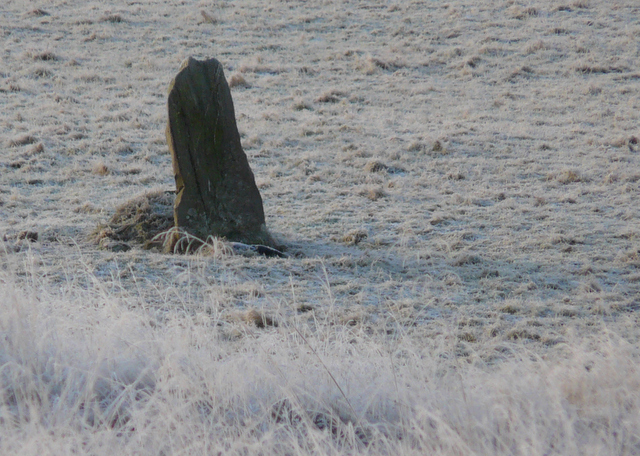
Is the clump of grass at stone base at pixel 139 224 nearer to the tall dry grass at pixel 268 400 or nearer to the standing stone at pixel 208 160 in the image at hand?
the standing stone at pixel 208 160

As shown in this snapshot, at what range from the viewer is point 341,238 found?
725 cm

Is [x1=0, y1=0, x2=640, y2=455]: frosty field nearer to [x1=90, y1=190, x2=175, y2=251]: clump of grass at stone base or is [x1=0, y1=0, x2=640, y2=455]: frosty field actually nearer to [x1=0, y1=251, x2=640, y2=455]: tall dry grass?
[x1=0, y1=251, x2=640, y2=455]: tall dry grass

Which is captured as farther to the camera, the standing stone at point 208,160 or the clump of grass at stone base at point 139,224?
the clump of grass at stone base at point 139,224

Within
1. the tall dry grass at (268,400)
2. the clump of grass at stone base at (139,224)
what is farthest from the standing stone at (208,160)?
the tall dry grass at (268,400)

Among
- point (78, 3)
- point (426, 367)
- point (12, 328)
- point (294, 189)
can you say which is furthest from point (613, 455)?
point (78, 3)

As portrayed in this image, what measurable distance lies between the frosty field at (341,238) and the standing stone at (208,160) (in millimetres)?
536

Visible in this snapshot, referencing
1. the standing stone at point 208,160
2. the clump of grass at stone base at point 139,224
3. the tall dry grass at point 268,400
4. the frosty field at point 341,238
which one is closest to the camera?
the tall dry grass at point 268,400

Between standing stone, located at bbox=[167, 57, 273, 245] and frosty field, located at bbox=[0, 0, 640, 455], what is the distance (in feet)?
1.76

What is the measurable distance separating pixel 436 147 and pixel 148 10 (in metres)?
14.2

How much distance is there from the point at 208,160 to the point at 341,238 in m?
1.86

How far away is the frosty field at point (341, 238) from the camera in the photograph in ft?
7.84

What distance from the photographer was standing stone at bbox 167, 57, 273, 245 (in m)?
6.38

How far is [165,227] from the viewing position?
6.89 m

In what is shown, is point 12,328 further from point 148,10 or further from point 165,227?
point 148,10
